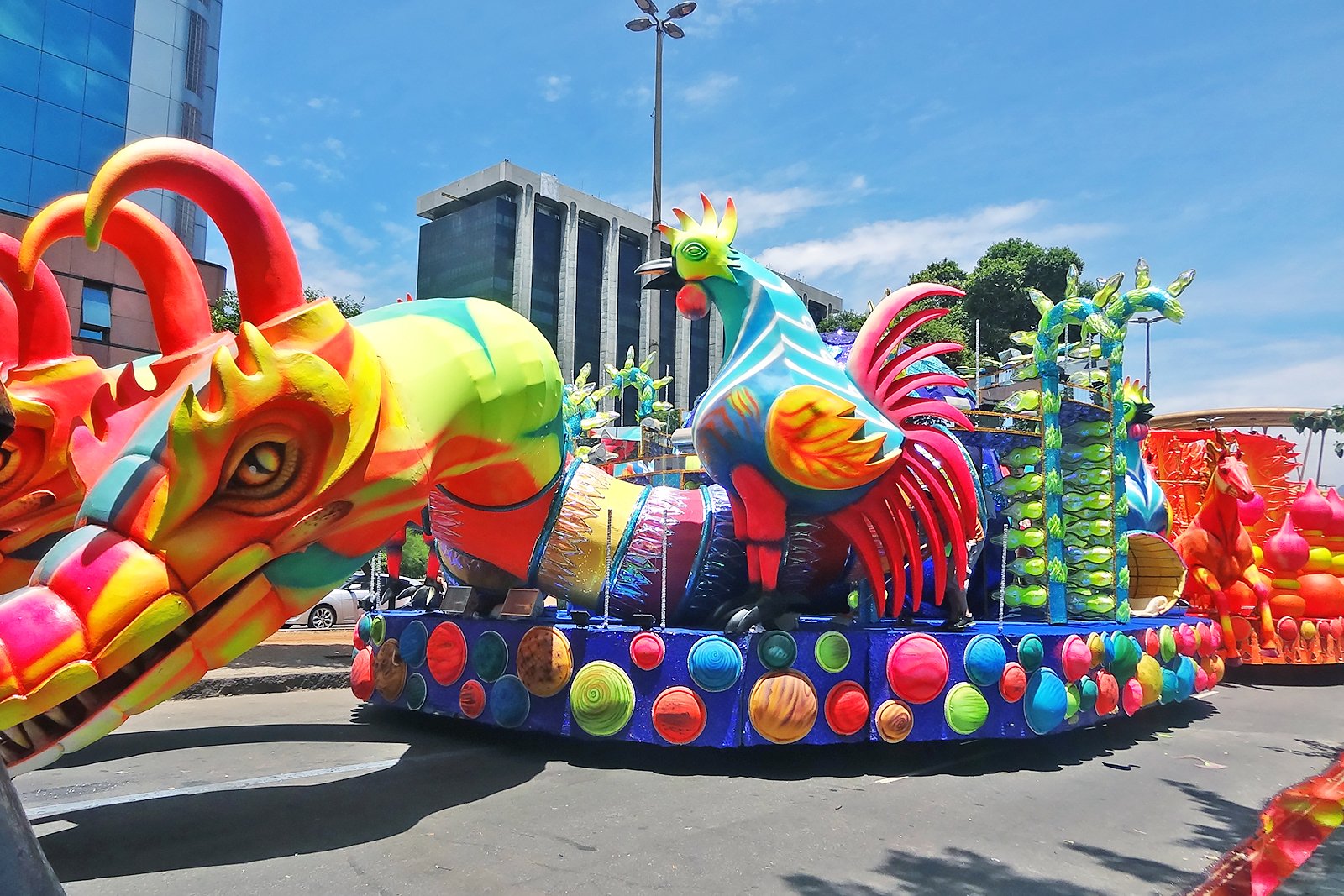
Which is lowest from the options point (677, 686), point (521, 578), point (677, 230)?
point (677, 686)

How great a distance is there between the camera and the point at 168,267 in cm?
470

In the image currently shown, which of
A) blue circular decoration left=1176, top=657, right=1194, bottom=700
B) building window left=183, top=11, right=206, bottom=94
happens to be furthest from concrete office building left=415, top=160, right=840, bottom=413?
blue circular decoration left=1176, top=657, right=1194, bottom=700

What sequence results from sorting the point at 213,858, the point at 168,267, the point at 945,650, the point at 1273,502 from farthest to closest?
the point at 1273,502 → the point at 945,650 → the point at 168,267 → the point at 213,858

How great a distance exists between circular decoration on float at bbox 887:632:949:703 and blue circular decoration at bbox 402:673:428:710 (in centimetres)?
363

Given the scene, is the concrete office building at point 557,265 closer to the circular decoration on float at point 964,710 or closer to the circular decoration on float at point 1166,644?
the circular decoration on float at point 1166,644

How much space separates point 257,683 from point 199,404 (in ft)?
20.4

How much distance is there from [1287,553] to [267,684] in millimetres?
13148

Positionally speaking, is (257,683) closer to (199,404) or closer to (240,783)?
(240,783)

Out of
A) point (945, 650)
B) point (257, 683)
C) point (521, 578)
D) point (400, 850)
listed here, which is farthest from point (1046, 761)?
point (257, 683)

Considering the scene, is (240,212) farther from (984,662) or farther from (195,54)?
(195,54)

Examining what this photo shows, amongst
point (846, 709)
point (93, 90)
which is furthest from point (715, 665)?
point (93, 90)

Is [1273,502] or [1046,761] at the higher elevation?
[1273,502]

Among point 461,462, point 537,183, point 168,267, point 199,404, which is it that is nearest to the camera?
point 199,404

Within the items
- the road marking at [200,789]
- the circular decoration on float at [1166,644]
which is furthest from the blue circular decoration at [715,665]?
the circular decoration on float at [1166,644]
